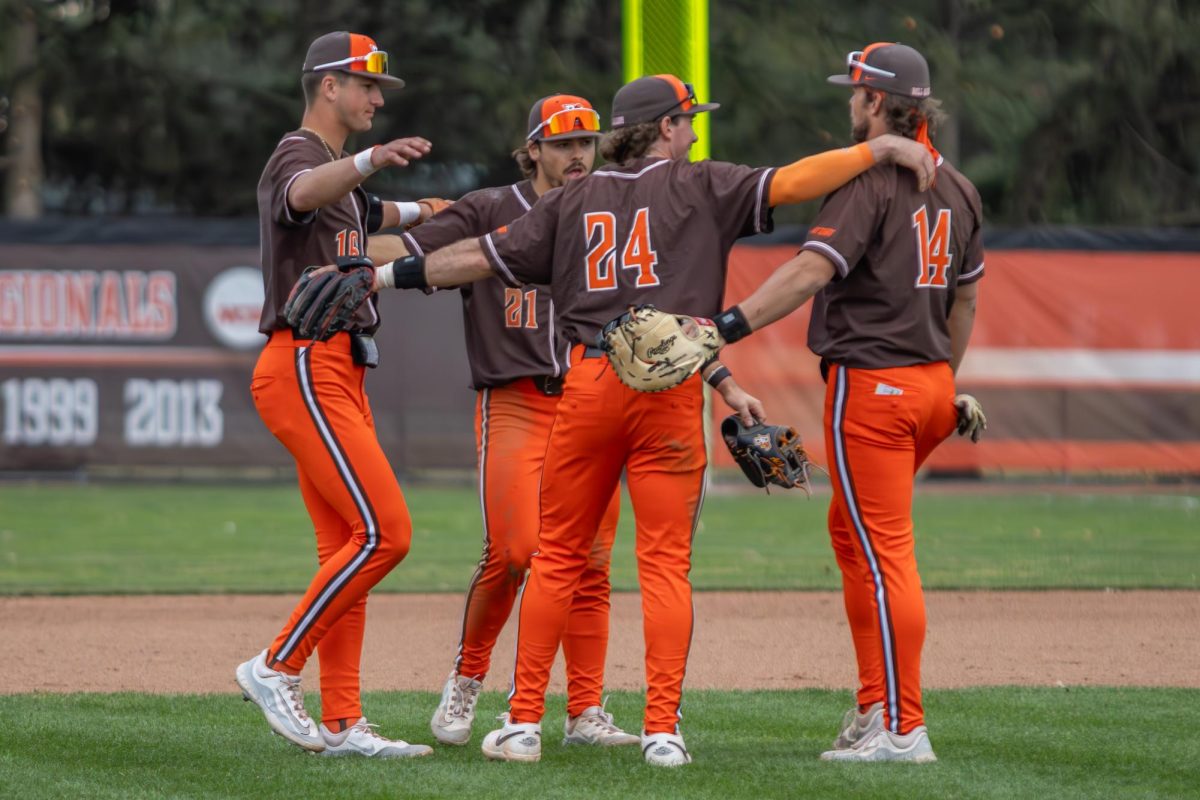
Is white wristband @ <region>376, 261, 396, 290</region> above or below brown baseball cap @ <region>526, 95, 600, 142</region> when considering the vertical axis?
below

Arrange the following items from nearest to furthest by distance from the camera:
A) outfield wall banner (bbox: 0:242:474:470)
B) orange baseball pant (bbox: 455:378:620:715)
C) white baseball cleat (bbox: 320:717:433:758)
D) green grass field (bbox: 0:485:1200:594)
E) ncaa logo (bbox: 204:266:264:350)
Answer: white baseball cleat (bbox: 320:717:433:758) → orange baseball pant (bbox: 455:378:620:715) → green grass field (bbox: 0:485:1200:594) → outfield wall banner (bbox: 0:242:474:470) → ncaa logo (bbox: 204:266:264:350)

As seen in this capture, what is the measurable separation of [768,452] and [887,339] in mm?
489

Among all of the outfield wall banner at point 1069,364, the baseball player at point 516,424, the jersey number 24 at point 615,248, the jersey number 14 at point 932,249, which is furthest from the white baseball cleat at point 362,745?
the outfield wall banner at point 1069,364

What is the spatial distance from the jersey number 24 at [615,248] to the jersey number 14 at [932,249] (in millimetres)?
800

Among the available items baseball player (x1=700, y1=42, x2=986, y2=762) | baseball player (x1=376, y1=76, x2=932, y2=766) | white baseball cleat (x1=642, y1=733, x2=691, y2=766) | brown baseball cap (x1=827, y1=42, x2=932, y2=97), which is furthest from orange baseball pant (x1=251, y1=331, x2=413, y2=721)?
brown baseball cap (x1=827, y1=42, x2=932, y2=97)

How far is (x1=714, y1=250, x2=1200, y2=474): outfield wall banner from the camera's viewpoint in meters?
15.1

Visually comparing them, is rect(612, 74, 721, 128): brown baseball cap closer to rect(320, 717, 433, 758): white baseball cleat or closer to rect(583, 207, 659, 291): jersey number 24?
rect(583, 207, 659, 291): jersey number 24

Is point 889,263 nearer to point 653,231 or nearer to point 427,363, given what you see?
point 653,231

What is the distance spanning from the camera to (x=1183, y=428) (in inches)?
594

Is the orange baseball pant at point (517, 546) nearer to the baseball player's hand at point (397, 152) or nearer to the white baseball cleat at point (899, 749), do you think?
the white baseball cleat at point (899, 749)

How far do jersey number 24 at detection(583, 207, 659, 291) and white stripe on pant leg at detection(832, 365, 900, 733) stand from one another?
67 cm

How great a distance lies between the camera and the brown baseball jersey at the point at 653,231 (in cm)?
489

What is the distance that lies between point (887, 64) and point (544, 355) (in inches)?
60.7

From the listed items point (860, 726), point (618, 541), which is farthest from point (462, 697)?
point (618, 541)
